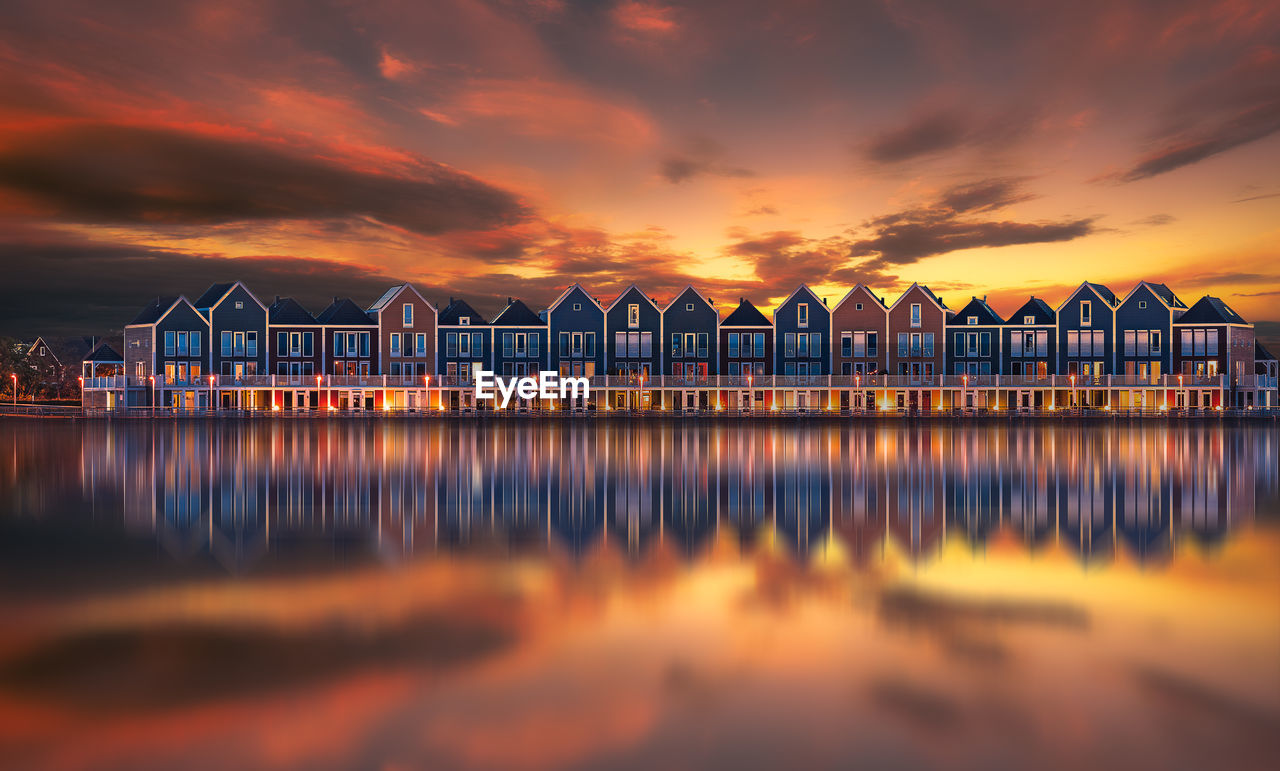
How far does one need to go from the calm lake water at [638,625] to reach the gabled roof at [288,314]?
58.1 m

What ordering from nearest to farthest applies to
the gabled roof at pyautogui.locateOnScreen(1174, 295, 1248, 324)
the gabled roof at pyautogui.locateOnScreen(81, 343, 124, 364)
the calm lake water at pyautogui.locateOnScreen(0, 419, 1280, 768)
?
1. the calm lake water at pyautogui.locateOnScreen(0, 419, 1280, 768)
2. the gabled roof at pyautogui.locateOnScreen(1174, 295, 1248, 324)
3. the gabled roof at pyautogui.locateOnScreen(81, 343, 124, 364)

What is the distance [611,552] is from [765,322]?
67.1m

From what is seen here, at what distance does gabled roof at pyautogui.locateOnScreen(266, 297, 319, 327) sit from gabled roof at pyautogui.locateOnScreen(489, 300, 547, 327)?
62.9ft

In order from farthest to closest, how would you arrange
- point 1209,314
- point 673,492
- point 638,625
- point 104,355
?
point 104,355 < point 1209,314 < point 673,492 < point 638,625

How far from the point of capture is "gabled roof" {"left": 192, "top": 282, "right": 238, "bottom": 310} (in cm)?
7981

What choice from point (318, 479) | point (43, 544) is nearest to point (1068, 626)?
point (43, 544)

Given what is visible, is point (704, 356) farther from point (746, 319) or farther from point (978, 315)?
point (978, 315)

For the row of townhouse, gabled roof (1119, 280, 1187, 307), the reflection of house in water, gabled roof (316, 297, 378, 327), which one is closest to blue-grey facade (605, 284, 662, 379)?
the row of townhouse

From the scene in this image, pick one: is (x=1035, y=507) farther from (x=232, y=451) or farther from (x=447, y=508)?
(x=232, y=451)

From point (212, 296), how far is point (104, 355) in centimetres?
1444

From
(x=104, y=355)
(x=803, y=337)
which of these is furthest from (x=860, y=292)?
(x=104, y=355)

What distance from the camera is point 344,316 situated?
80.6 m

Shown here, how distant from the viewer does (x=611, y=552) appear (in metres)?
15.6

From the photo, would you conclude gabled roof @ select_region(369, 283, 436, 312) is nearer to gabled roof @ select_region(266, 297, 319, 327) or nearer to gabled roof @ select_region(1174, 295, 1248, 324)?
gabled roof @ select_region(266, 297, 319, 327)
